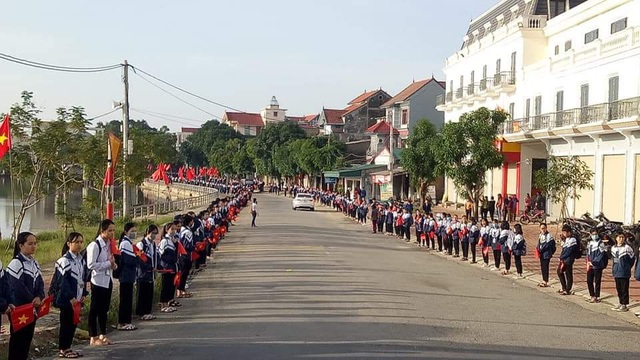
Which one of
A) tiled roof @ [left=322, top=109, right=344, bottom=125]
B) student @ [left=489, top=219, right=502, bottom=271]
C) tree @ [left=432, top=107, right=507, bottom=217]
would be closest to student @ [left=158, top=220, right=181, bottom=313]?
student @ [left=489, top=219, right=502, bottom=271]

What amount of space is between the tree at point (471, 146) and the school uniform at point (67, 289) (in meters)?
24.6

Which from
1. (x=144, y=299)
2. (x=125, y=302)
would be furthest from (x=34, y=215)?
(x=125, y=302)

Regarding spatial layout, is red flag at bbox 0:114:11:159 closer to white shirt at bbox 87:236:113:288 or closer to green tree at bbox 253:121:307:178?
white shirt at bbox 87:236:113:288

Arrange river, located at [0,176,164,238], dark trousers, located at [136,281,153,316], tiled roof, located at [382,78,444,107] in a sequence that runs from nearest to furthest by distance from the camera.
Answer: dark trousers, located at [136,281,153,316]
river, located at [0,176,164,238]
tiled roof, located at [382,78,444,107]

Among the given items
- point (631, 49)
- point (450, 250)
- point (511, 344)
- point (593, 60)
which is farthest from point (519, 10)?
point (511, 344)

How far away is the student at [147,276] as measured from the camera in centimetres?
1212

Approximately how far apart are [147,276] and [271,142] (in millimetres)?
80674

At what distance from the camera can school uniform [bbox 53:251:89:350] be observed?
372 inches

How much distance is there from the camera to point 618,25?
32156mm

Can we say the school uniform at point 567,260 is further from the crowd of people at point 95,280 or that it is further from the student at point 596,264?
the crowd of people at point 95,280

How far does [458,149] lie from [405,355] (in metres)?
23.8

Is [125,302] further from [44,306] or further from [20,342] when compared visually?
[20,342]

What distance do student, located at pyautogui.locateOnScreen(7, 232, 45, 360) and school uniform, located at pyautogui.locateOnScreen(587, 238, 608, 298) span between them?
443 inches

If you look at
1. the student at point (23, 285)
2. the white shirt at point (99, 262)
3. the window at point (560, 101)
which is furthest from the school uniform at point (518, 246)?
the window at point (560, 101)
